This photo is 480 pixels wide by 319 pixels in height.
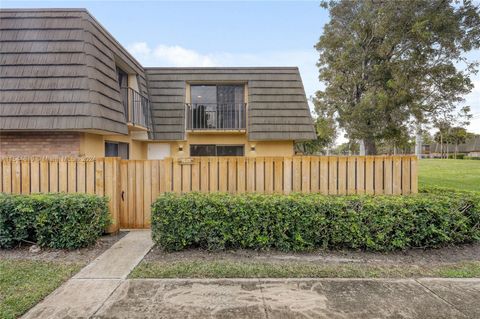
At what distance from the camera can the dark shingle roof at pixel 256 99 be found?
1102 cm

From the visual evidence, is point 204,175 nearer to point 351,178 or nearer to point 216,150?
point 351,178

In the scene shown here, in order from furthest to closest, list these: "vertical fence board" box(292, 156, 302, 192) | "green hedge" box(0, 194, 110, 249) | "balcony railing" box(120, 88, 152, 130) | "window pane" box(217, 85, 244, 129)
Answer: "window pane" box(217, 85, 244, 129) < "balcony railing" box(120, 88, 152, 130) < "vertical fence board" box(292, 156, 302, 192) < "green hedge" box(0, 194, 110, 249)

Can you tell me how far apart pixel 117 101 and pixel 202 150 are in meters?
4.98

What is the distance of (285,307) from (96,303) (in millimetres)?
2237

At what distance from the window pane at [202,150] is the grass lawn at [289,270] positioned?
8084mm

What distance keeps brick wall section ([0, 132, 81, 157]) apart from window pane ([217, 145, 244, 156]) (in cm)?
634

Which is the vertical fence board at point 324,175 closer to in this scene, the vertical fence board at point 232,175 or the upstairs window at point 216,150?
the vertical fence board at point 232,175

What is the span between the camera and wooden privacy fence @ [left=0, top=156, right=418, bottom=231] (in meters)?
5.68

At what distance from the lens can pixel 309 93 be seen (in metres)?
18.1

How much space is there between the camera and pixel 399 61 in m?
12.5

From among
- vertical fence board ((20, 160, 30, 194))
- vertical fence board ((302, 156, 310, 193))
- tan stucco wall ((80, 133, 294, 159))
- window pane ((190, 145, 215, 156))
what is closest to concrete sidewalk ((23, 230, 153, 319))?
vertical fence board ((20, 160, 30, 194))

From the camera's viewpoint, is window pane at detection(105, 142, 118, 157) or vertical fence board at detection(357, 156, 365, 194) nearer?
vertical fence board at detection(357, 156, 365, 194)

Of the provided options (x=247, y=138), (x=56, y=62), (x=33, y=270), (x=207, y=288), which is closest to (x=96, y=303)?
(x=207, y=288)

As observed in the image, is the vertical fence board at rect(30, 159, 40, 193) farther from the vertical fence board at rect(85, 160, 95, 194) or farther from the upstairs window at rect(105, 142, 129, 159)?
the upstairs window at rect(105, 142, 129, 159)
